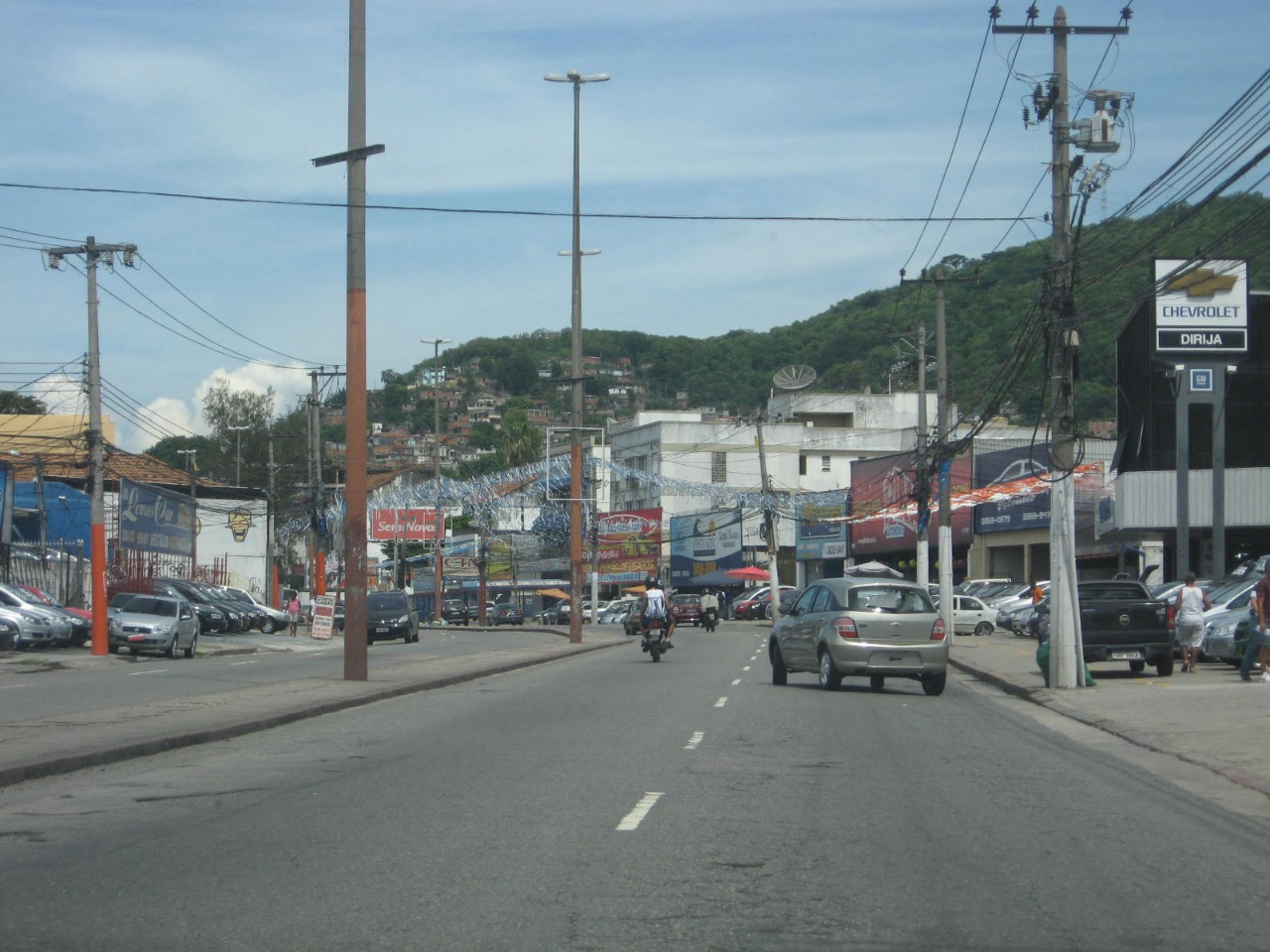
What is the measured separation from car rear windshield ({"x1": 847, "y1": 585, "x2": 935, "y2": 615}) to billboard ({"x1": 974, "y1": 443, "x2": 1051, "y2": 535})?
1501 inches

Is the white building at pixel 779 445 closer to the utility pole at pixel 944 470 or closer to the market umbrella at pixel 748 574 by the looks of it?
the market umbrella at pixel 748 574

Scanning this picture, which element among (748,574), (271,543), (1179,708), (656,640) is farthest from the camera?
(748,574)

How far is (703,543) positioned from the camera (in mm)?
90812

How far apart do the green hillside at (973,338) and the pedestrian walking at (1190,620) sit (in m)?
4.30

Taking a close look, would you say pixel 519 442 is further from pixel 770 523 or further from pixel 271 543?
pixel 271 543

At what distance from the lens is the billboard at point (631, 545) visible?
8925cm

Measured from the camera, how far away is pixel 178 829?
9.50 metres

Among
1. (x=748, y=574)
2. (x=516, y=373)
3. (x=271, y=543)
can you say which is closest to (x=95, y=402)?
(x=271, y=543)

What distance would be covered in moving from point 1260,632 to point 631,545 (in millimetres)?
69491

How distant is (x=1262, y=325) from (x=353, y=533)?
129ft

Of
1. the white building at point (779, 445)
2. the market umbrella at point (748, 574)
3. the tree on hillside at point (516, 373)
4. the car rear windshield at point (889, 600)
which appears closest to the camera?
the car rear windshield at point (889, 600)

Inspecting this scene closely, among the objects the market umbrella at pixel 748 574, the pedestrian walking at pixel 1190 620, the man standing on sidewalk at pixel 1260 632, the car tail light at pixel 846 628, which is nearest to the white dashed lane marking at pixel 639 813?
the car tail light at pixel 846 628

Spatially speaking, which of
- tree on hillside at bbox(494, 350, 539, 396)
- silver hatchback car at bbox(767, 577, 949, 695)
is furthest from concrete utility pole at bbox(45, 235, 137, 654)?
tree on hillside at bbox(494, 350, 539, 396)

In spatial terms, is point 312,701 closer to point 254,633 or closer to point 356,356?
point 356,356
